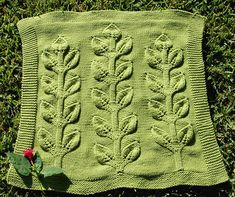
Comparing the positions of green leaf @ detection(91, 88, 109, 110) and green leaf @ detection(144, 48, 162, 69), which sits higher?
green leaf @ detection(144, 48, 162, 69)

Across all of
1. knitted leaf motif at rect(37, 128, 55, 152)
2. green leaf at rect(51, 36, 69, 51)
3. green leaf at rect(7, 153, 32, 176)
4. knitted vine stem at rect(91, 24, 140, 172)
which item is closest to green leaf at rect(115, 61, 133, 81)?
knitted vine stem at rect(91, 24, 140, 172)

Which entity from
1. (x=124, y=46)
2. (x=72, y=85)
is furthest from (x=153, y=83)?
(x=72, y=85)

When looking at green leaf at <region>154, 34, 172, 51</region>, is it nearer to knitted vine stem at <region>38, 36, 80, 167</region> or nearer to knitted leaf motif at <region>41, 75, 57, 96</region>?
knitted vine stem at <region>38, 36, 80, 167</region>

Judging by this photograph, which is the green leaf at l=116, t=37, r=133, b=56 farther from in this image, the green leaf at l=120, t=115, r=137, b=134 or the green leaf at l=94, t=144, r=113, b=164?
the green leaf at l=94, t=144, r=113, b=164

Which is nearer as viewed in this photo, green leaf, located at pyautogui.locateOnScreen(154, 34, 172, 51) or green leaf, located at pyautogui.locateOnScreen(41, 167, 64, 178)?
green leaf, located at pyautogui.locateOnScreen(41, 167, 64, 178)

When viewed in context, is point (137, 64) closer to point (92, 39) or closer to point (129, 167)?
point (92, 39)

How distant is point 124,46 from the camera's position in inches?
63.1

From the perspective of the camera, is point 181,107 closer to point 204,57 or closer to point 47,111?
point 204,57

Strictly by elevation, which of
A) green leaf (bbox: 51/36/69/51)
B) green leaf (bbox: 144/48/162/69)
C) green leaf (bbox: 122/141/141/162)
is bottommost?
green leaf (bbox: 122/141/141/162)

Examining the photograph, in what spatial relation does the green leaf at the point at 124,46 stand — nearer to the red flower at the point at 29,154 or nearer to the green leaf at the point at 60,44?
the green leaf at the point at 60,44

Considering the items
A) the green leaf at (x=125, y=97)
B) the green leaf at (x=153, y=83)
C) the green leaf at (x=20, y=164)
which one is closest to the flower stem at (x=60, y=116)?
the green leaf at (x=20, y=164)

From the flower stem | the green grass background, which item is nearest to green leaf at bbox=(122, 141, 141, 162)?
the green grass background

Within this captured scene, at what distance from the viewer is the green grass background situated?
1.56 m

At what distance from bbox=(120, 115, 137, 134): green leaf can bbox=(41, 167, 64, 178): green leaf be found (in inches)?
10.4
